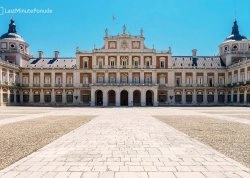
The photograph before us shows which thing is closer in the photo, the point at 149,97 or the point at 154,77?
the point at 154,77

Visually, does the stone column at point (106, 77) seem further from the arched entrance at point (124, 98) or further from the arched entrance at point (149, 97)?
the arched entrance at point (149, 97)

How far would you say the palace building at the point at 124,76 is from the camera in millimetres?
62594

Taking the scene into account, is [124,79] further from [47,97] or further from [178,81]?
[47,97]

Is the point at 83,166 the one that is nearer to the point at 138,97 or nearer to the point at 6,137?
the point at 6,137

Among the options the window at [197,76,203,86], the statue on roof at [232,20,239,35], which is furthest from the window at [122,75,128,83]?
the statue on roof at [232,20,239,35]

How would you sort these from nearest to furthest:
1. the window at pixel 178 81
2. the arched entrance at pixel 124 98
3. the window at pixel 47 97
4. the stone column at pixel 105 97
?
1. the stone column at pixel 105 97
2. the arched entrance at pixel 124 98
3. the window at pixel 178 81
4. the window at pixel 47 97

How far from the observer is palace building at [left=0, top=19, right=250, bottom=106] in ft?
205

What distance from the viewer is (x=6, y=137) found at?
12344 millimetres

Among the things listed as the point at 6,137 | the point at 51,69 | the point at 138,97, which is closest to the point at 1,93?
the point at 51,69

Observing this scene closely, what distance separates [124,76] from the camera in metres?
63.1

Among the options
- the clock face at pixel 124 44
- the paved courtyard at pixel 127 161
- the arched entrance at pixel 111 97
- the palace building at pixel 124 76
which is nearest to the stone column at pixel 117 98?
the palace building at pixel 124 76

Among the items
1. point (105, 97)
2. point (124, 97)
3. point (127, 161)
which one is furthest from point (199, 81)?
point (127, 161)

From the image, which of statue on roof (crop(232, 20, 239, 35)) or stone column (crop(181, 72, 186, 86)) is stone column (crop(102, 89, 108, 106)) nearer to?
stone column (crop(181, 72, 186, 86))

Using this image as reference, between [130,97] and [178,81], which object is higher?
[178,81]
